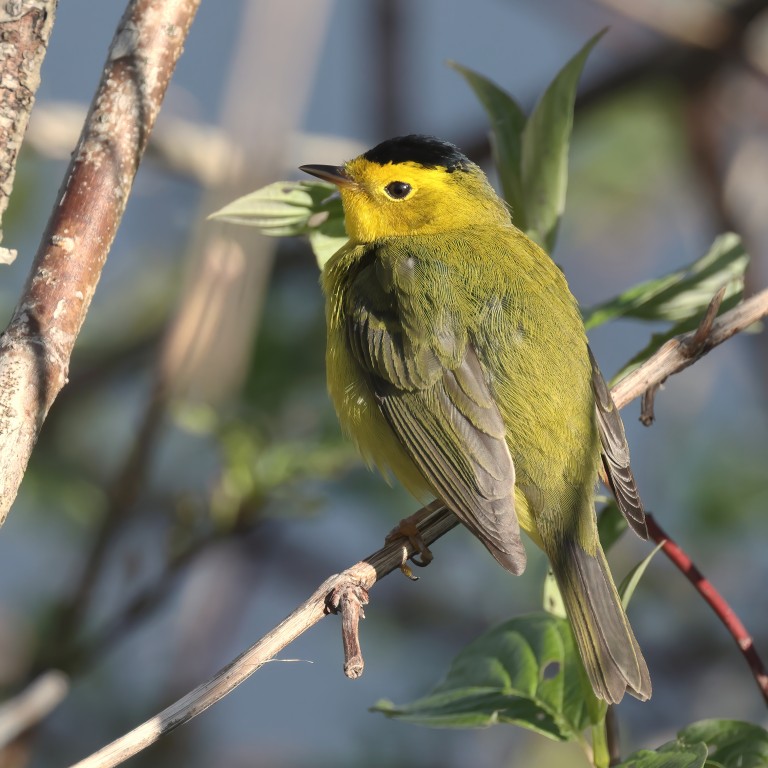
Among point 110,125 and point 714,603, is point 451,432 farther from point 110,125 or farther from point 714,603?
point 110,125

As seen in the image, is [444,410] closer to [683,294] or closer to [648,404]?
[648,404]

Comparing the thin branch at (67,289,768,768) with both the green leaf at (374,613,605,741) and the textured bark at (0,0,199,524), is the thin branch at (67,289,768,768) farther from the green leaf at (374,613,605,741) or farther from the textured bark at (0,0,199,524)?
the textured bark at (0,0,199,524)

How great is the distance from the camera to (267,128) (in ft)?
12.2

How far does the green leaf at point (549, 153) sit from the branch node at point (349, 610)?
1.03 m

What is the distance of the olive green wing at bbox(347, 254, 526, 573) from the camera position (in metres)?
2.66

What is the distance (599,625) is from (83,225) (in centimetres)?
137

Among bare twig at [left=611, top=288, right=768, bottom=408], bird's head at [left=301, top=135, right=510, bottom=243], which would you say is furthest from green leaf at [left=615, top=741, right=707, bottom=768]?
bird's head at [left=301, top=135, right=510, bottom=243]

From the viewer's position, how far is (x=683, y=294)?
2713 mm

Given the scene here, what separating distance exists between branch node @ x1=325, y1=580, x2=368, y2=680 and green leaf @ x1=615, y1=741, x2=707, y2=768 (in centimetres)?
55

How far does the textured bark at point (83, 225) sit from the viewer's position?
1781mm

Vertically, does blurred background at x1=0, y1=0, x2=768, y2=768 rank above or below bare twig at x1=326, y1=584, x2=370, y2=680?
above

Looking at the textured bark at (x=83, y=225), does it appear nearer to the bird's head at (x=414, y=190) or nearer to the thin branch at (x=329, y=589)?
the thin branch at (x=329, y=589)

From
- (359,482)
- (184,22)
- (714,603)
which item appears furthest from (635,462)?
(184,22)

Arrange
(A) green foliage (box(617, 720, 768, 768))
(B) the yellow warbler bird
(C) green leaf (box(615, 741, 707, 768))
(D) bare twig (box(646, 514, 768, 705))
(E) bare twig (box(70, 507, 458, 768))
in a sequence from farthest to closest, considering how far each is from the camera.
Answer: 1. (B) the yellow warbler bird
2. (D) bare twig (box(646, 514, 768, 705))
3. (A) green foliage (box(617, 720, 768, 768))
4. (C) green leaf (box(615, 741, 707, 768))
5. (E) bare twig (box(70, 507, 458, 768))
